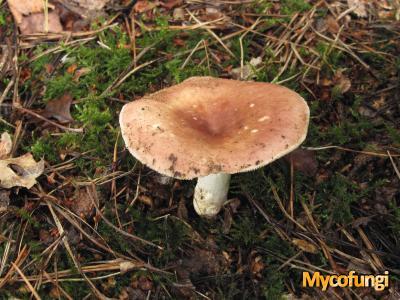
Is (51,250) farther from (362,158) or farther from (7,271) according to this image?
(362,158)

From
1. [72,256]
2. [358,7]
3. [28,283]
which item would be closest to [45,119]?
[72,256]

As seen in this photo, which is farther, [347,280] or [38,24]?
[38,24]

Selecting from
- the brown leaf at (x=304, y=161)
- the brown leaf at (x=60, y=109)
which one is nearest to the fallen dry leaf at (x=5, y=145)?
the brown leaf at (x=60, y=109)

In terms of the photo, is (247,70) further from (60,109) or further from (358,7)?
(60,109)

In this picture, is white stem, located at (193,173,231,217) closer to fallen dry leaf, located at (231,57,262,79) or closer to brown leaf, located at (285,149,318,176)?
brown leaf, located at (285,149,318,176)

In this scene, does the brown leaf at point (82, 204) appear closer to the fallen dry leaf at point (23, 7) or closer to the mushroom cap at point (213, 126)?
the mushroom cap at point (213, 126)

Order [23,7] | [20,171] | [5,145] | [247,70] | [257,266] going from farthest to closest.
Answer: [23,7]
[247,70]
[5,145]
[20,171]
[257,266]

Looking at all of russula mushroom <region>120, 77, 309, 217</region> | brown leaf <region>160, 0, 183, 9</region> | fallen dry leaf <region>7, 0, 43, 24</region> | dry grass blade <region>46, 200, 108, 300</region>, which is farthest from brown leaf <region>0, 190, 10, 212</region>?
brown leaf <region>160, 0, 183, 9</region>

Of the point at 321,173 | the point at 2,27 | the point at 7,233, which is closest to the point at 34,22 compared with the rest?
the point at 2,27
